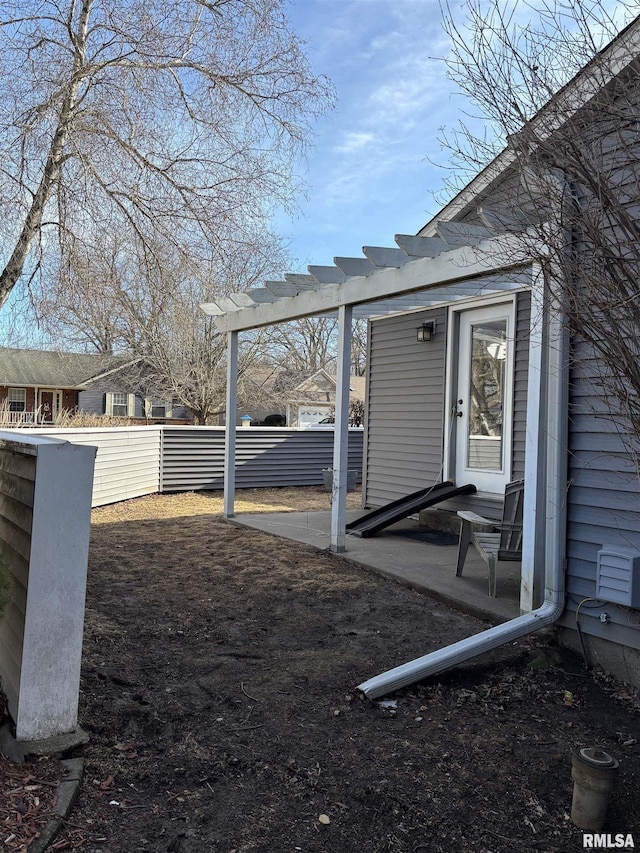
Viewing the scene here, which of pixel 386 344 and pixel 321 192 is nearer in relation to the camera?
pixel 321 192

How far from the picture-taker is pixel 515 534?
4.82 metres

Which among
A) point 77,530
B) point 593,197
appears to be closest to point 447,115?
point 593,197

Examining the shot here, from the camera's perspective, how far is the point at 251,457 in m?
12.1

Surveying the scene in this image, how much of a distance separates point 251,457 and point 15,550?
917cm

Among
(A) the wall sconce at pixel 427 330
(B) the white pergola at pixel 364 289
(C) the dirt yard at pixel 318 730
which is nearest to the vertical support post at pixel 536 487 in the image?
(C) the dirt yard at pixel 318 730

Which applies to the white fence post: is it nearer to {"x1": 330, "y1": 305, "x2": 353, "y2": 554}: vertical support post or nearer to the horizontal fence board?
{"x1": 330, "y1": 305, "x2": 353, "y2": 554}: vertical support post

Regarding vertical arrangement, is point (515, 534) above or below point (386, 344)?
below

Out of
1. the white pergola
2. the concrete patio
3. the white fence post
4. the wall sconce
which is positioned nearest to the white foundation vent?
the concrete patio

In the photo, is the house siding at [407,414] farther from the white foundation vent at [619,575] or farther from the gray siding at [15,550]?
the gray siding at [15,550]

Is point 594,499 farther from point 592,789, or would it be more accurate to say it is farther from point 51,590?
point 51,590

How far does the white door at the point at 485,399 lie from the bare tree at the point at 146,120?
244 cm

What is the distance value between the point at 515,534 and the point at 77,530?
10.5 feet

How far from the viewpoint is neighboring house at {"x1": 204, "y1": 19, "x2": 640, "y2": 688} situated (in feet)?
11.3

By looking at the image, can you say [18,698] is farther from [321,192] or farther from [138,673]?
[321,192]
